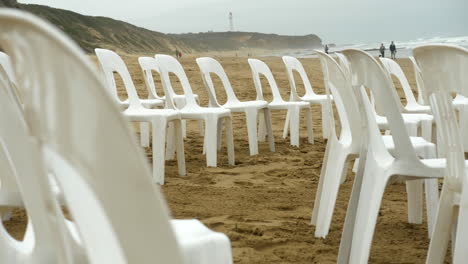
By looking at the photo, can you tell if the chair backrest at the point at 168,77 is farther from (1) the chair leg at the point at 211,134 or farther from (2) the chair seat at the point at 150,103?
(2) the chair seat at the point at 150,103

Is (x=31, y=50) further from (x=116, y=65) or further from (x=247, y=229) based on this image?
(x=116, y=65)

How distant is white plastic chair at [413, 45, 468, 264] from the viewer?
76.6 inches

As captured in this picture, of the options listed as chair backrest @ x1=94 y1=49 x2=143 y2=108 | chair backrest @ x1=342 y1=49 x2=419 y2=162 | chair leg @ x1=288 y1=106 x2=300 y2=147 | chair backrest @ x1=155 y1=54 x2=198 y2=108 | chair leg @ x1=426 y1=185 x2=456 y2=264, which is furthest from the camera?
chair leg @ x1=288 y1=106 x2=300 y2=147

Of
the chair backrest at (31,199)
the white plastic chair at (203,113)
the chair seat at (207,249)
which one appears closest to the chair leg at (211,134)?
the white plastic chair at (203,113)

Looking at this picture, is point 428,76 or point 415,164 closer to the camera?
point 428,76

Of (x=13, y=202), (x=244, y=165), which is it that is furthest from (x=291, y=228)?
(x=244, y=165)

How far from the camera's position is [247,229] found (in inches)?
156

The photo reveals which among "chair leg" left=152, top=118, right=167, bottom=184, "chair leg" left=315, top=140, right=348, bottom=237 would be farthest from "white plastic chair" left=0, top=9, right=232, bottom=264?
"chair leg" left=152, top=118, right=167, bottom=184

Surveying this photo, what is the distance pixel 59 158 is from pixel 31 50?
13 cm

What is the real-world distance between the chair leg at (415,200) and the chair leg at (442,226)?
1656mm

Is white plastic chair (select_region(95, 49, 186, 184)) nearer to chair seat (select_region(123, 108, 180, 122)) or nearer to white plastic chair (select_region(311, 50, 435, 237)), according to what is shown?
chair seat (select_region(123, 108, 180, 122))

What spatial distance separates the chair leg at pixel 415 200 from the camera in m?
3.98

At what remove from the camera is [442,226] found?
90.0 inches

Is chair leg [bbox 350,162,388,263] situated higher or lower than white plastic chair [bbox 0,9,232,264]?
lower
